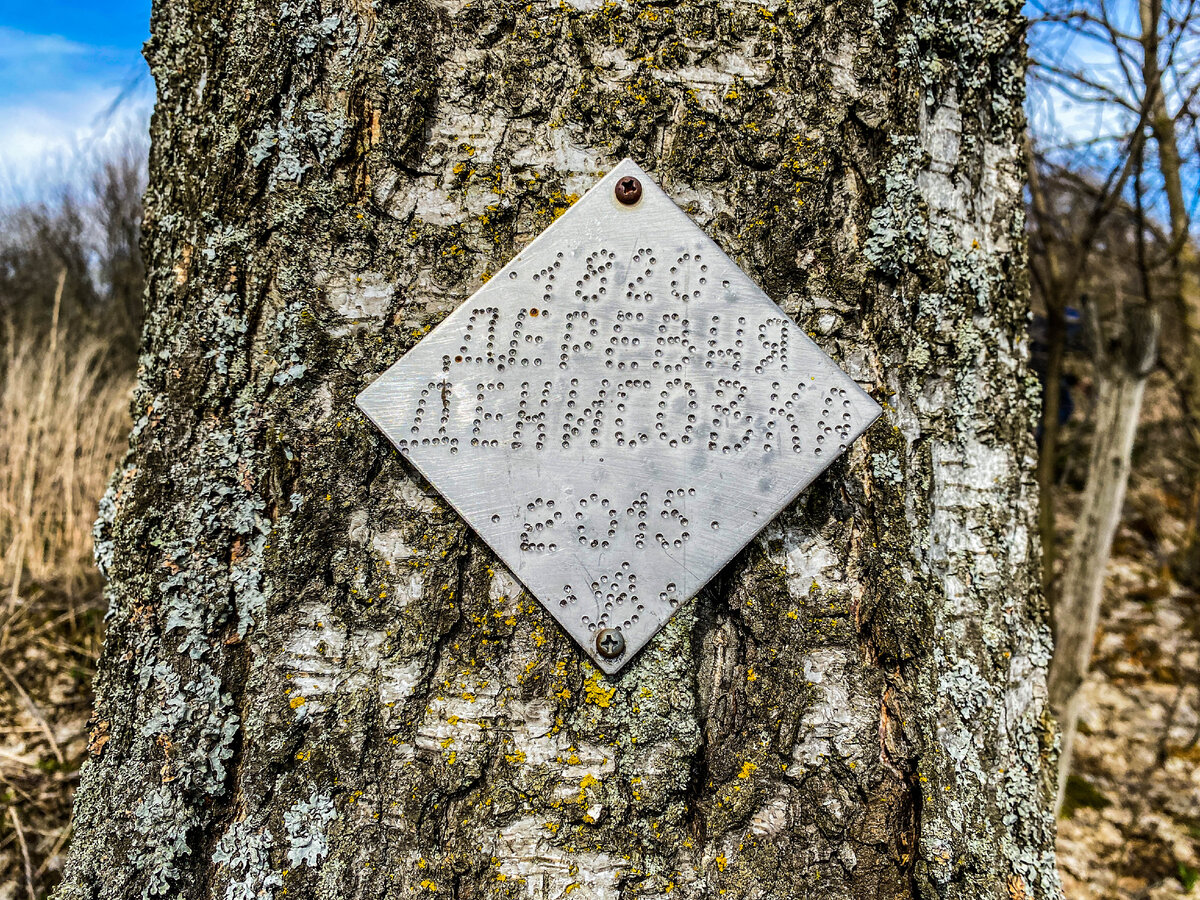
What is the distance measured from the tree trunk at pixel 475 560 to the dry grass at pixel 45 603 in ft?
6.70

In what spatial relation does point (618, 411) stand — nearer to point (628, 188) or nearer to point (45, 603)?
point (628, 188)

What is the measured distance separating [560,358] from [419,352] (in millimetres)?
223

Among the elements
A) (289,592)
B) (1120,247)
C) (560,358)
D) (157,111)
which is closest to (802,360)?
(560,358)

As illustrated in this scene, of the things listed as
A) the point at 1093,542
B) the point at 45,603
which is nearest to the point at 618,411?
the point at 1093,542

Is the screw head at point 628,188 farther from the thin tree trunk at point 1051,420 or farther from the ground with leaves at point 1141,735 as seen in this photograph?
the ground with leaves at point 1141,735

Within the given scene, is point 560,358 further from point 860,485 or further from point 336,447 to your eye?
point 860,485

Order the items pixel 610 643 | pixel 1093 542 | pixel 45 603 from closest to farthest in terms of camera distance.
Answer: pixel 610 643, pixel 1093 542, pixel 45 603

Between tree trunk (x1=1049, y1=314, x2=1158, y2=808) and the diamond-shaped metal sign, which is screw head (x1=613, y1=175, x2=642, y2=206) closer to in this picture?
the diamond-shaped metal sign

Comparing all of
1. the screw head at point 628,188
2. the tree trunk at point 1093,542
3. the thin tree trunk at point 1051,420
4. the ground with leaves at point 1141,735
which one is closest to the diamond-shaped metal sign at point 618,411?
the screw head at point 628,188

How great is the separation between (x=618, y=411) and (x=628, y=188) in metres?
0.35

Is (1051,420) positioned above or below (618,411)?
above

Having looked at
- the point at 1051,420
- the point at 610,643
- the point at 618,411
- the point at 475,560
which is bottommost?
the point at 610,643

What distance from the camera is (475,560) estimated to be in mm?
1104

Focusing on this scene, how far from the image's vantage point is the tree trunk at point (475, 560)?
1.07 meters
